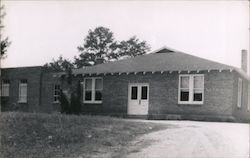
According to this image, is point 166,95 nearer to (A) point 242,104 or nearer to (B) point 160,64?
Answer: (B) point 160,64

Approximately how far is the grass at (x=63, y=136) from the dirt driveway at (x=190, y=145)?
24.1 inches

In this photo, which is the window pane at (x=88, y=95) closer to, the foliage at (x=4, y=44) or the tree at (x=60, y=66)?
the tree at (x=60, y=66)

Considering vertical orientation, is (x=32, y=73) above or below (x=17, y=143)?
above

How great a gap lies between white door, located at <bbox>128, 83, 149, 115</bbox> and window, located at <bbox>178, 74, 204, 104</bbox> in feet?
6.41

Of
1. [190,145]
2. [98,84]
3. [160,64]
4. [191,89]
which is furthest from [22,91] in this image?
[190,145]

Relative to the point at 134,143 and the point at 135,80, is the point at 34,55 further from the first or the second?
the point at 135,80

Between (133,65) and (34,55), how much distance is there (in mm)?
9946

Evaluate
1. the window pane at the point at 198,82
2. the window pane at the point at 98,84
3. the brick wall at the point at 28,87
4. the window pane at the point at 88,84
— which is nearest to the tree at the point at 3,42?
the window pane at the point at 98,84

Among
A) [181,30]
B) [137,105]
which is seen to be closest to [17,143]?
[181,30]

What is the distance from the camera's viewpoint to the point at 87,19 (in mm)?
12711

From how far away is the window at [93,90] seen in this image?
2511 cm

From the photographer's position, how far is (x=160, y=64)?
24000 mm

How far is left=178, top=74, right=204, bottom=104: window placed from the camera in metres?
22.1

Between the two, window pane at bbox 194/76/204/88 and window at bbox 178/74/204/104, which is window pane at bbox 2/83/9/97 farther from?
window pane at bbox 194/76/204/88
